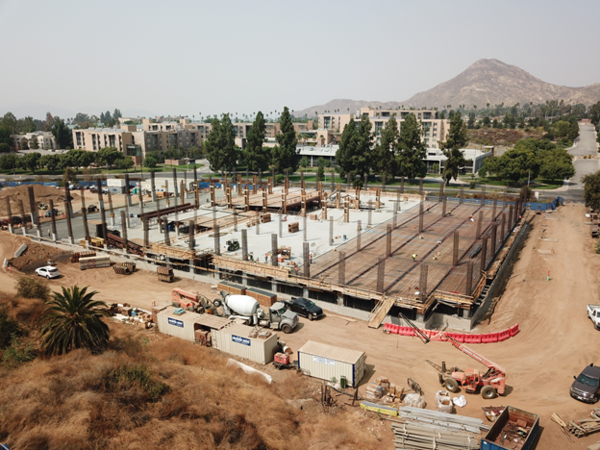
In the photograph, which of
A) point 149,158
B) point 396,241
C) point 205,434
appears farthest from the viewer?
point 149,158

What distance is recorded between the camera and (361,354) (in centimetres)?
2214

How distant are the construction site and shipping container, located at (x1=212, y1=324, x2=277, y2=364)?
24.7ft

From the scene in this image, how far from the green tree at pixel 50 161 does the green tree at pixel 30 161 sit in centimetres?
153

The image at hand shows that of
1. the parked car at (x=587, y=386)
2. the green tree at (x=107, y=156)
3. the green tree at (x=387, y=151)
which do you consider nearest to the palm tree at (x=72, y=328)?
the parked car at (x=587, y=386)

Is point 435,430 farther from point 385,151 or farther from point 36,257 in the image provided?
point 385,151

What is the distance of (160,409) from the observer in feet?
56.6

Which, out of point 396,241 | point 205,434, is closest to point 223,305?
point 205,434

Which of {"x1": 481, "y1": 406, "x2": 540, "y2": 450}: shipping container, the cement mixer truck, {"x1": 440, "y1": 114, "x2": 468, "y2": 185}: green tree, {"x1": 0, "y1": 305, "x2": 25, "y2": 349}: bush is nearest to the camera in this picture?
{"x1": 481, "y1": 406, "x2": 540, "y2": 450}: shipping container

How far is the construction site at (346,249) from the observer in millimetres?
30109

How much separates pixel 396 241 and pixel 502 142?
134217 mm

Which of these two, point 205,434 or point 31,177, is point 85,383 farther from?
point 31,177

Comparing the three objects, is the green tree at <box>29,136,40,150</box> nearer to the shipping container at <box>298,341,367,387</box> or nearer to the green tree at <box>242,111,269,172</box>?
the green tree at <box>242,111,269,172</box>

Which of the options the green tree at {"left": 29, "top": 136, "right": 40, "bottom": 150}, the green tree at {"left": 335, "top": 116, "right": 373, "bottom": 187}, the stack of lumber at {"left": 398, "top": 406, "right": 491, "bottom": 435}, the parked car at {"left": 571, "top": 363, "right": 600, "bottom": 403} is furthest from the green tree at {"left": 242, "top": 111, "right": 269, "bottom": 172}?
the green tree at {"left": 29, "top": 136, "right": 40, "bottom": 150}

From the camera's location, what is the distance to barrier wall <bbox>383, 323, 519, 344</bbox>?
2617 centimetres
